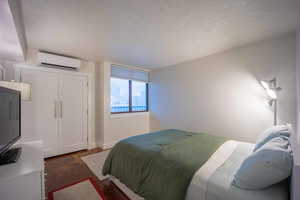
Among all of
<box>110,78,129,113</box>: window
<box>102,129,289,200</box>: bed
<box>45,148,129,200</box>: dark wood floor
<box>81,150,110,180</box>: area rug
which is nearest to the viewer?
<box>102,129,289,200</box>: bed

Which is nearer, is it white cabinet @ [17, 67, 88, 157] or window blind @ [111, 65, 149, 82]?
white cabinet @ [17, 67, 88, 157]

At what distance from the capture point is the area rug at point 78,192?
1.69 metres

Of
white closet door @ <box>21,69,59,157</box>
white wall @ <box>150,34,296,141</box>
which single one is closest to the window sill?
white wall @ <box>150,34,296,141</box>

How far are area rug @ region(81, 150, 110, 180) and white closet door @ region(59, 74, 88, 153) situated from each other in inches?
21.9

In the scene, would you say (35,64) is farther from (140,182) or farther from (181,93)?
(181,93)

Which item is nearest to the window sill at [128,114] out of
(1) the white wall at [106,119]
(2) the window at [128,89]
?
(1) the white wall at [106,119]

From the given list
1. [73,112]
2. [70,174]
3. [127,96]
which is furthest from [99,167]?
[127,96]

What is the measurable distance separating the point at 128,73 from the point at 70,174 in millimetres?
2669

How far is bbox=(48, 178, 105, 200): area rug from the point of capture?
1.69 meters

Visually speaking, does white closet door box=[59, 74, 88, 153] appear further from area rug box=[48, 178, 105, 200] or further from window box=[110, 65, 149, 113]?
→ area rug box=[48, 178, 105, 200]

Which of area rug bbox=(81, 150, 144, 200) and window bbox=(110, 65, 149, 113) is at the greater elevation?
window bbox=(110, 65, 149, 113)

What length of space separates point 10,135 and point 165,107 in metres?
3.15

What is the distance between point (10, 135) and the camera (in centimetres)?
136

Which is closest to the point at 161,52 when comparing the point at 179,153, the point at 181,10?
the point at 181,10
